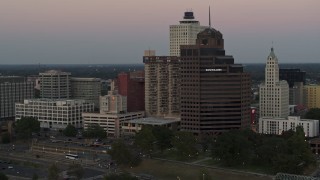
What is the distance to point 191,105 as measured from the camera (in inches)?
4877

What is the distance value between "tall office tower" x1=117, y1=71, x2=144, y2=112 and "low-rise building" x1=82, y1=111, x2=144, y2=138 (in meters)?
13.8

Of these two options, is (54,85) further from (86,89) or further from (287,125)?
(287,125)

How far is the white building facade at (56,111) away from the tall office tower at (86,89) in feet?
113

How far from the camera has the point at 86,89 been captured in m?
188

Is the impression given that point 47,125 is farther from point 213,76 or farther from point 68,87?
point 213,76

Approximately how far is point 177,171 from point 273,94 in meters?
52.2

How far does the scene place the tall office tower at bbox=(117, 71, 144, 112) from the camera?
152375mm

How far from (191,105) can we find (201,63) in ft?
32.6

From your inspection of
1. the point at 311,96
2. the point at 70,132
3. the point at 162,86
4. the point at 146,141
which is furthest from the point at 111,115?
the point at 311,96

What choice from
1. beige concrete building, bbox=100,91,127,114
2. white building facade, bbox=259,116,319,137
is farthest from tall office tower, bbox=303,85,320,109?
beige concrete building, bbox=100,91,127,114

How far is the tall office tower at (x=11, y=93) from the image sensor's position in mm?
166625

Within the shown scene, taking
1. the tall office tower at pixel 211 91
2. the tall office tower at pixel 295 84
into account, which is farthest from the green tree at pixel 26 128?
the tall office tower at pixel 295 84

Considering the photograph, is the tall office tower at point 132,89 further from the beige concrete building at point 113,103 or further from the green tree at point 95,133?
the green tree at point 95,133

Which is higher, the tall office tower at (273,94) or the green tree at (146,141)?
the tall office tower at (273,94)
